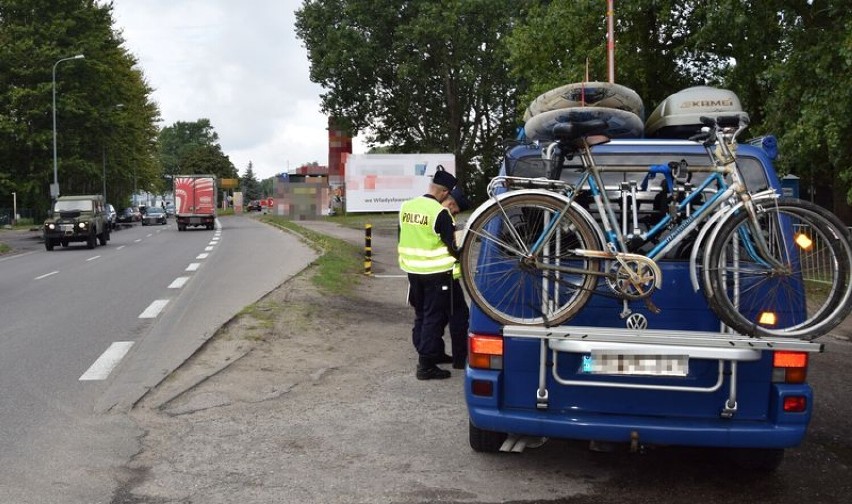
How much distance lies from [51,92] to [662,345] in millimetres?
51297

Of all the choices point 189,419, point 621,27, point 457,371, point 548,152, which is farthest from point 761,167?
point 621,27

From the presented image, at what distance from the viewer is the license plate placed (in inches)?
155

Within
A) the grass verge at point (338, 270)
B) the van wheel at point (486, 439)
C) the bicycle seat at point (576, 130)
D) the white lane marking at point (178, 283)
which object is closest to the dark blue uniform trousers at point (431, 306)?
the van wheel at point (486, 439)

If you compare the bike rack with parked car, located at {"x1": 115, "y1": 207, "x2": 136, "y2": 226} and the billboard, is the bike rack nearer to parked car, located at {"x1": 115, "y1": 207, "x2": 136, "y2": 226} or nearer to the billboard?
the billboard

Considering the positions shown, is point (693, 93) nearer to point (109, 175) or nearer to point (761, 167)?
point (761, 167)

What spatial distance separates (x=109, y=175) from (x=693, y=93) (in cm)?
5975

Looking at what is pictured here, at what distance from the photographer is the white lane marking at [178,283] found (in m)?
14.1

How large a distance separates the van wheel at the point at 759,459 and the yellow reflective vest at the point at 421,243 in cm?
285

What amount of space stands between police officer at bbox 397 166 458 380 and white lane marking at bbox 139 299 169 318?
16.1ft

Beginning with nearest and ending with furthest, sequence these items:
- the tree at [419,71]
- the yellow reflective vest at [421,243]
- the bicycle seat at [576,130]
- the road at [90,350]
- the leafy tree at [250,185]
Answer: the bicycle seat at [576,130] → the road at [90,350] → the yellow reflective vest at [421,243] → the tree at [419,71] → the leafy tree at [250,185]

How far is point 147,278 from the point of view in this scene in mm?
15641

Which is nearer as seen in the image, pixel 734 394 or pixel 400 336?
pixel 734 394

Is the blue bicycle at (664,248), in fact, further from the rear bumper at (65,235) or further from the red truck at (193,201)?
the red truck at (193,201)

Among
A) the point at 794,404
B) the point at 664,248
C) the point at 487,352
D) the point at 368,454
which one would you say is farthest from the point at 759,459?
the point at 368,454
